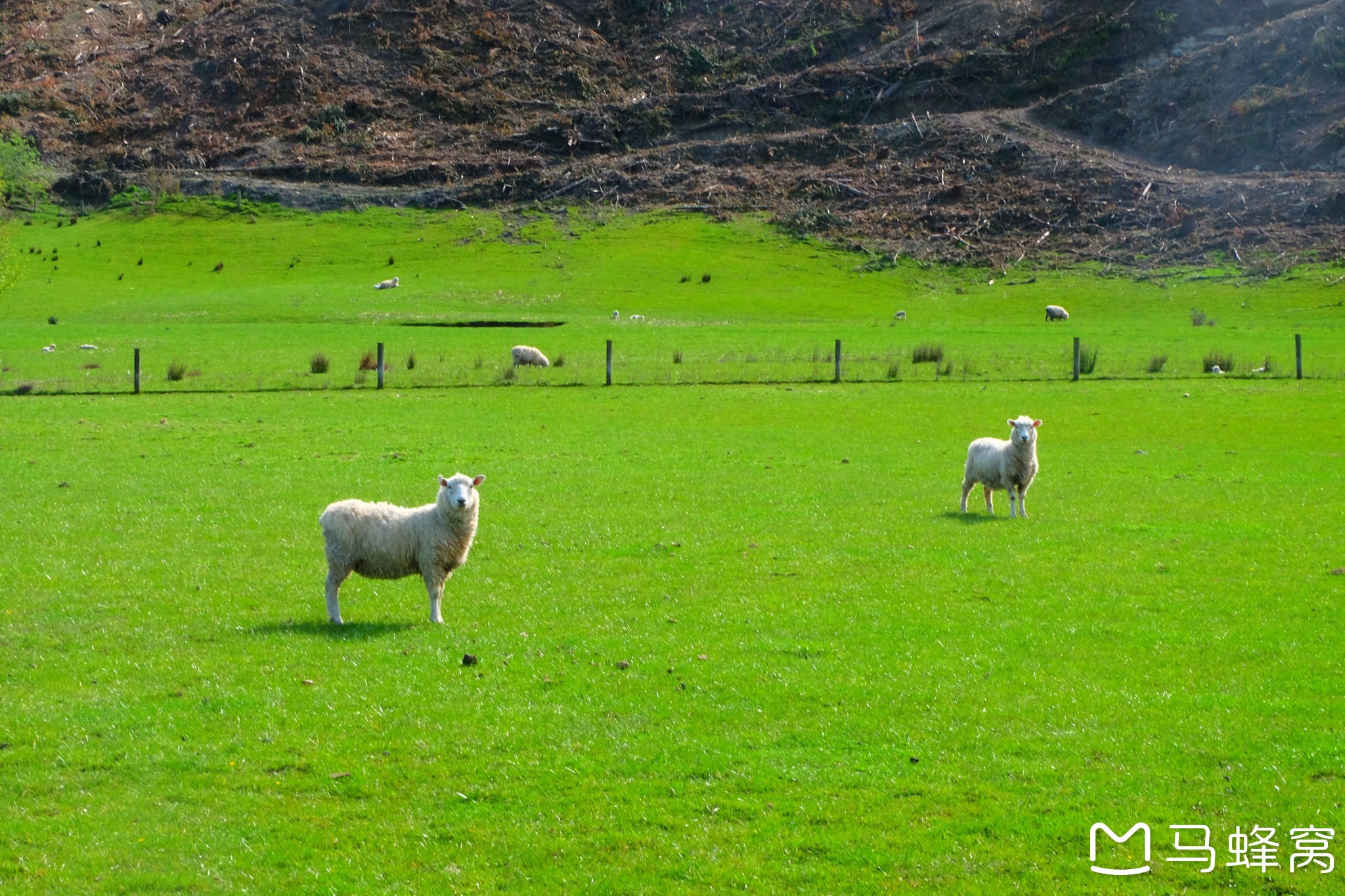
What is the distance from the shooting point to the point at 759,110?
119500mm

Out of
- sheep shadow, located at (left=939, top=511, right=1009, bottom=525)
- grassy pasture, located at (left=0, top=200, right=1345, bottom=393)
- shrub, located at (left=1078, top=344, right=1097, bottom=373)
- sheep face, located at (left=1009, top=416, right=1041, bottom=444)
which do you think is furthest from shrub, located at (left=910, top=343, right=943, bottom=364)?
sheep face, located at (left=1009, top=416, right=1041, bottom=444)

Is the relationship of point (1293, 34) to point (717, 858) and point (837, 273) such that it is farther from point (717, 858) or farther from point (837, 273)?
point (717, 858)

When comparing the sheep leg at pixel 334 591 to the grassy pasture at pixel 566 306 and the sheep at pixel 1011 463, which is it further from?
the grassy pasture at pixel 566 306

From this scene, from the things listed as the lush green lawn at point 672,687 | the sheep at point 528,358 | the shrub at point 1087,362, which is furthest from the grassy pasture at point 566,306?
the lush green lawn at point 672,687

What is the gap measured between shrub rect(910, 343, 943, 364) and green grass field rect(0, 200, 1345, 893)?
1432 cm

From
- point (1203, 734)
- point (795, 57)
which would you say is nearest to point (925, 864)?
point (1203, 734)

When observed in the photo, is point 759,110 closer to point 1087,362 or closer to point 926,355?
point 926,355

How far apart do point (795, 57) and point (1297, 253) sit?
209ft

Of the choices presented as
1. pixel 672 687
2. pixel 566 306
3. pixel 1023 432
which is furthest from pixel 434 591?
pixel 566 306

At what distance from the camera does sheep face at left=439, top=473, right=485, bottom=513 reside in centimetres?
1330

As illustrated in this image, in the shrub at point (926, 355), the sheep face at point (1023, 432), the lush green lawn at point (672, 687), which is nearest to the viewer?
the lush green lawn at point (672, 687)

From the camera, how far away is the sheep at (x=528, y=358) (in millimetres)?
46531

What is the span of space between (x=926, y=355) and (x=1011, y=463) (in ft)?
89.1

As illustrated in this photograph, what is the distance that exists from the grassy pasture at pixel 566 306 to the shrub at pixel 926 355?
0.77 meters
